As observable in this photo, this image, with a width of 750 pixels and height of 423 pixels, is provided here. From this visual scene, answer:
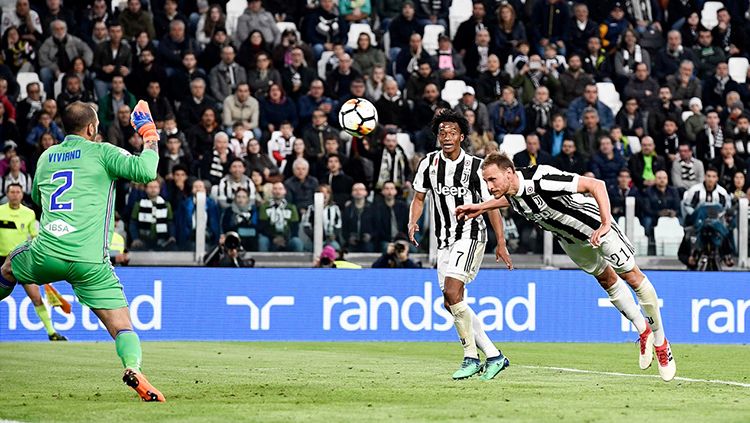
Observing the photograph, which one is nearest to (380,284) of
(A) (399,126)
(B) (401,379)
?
(A) (399,126)

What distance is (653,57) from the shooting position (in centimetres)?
2647

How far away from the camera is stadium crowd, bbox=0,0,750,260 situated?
20.2m

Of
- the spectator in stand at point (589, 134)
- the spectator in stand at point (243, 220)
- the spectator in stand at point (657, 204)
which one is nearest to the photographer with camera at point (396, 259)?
the spectator in stand at point (243, 220)

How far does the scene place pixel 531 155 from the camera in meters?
22.4

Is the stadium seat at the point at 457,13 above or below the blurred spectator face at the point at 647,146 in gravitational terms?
above

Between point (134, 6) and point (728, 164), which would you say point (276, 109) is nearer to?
point (134, 6)

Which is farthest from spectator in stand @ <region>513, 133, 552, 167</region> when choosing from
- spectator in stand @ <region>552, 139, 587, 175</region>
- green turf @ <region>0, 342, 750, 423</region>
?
green turf @ <region>0, 342, 750, 423</region>

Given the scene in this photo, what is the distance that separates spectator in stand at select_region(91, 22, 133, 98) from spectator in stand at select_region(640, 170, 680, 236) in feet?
30.3

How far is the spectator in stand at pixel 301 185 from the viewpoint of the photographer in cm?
1988

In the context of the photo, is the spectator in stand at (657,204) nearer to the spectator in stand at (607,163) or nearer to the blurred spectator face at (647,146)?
the spectator in stand at (607,163)

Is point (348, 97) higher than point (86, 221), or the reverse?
point (348, 97)

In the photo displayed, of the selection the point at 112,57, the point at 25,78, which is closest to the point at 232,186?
the point at 112,57

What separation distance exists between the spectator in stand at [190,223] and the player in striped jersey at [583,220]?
8784 millimetres

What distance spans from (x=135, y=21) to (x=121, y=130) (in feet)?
10.3
